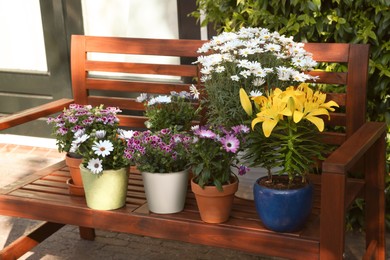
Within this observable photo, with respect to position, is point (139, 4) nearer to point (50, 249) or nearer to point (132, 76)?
point (132, 76)

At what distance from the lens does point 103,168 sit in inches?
108

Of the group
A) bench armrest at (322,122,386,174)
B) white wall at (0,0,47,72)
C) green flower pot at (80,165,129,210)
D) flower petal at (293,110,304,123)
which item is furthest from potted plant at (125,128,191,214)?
white wall at (0,0,47,72)

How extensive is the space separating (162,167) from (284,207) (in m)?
0.47

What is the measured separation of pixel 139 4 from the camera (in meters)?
5.07

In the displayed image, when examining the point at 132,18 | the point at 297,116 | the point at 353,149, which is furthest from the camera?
the point at 132,18

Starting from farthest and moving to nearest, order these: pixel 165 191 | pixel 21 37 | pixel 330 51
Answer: pixel 21 37
pixel 330 51
pixel 165 191

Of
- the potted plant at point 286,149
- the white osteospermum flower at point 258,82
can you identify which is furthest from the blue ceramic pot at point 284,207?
the white osteospermum flower at point 258,82

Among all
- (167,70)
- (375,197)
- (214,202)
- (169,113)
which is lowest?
(375,197)

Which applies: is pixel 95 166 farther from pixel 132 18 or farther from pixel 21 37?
pixel 21 37

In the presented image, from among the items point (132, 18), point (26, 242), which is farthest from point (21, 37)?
point (26, 242)

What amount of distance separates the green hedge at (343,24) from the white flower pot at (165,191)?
117 centimetres

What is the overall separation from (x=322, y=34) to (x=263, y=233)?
1.36 m

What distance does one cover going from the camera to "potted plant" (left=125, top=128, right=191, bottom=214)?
264 cm

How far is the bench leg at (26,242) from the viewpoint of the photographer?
3.24 m
